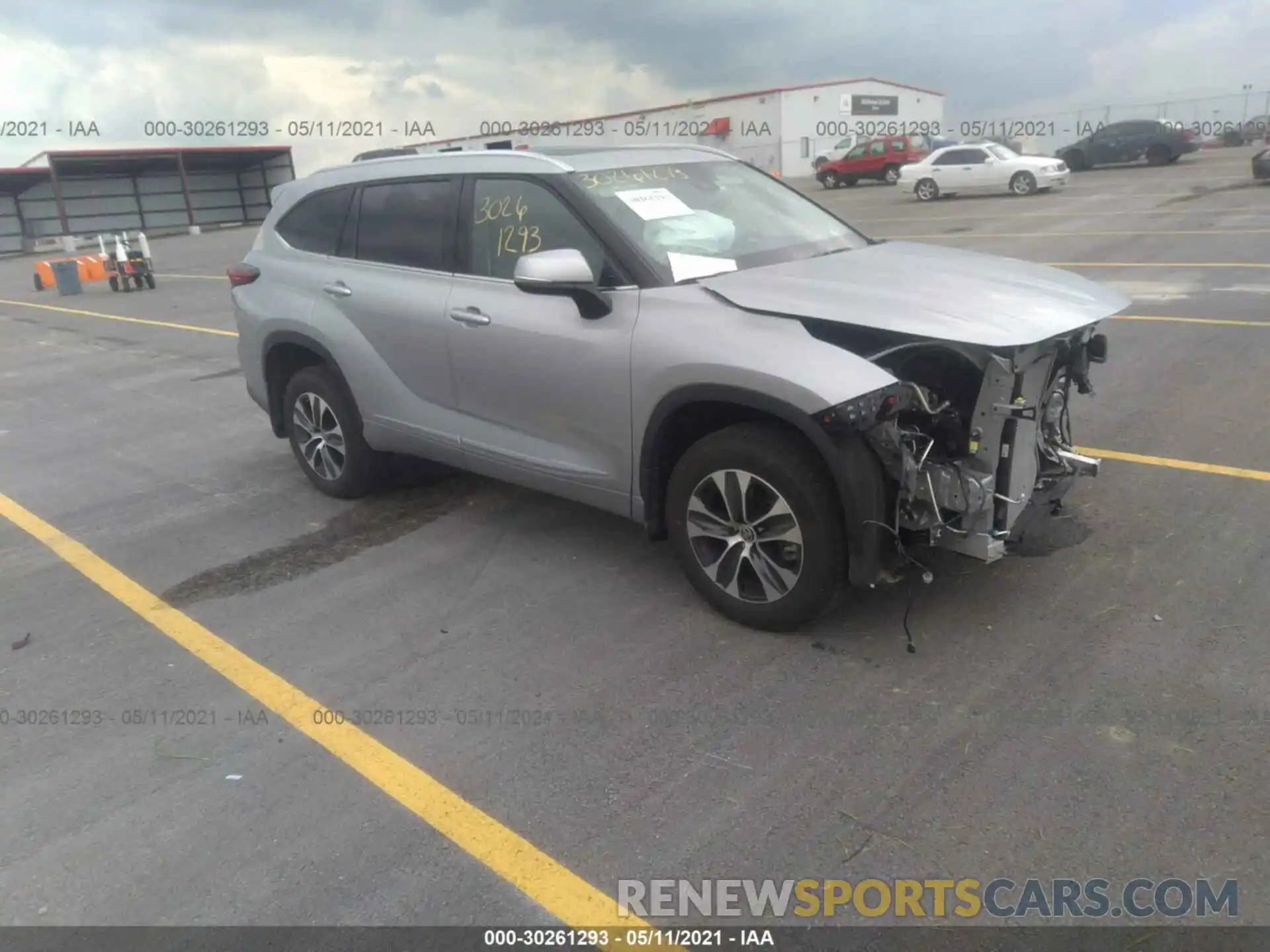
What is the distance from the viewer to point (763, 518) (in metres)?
3.65

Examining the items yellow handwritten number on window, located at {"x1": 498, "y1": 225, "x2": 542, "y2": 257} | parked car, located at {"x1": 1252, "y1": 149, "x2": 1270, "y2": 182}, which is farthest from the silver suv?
parked car, located at {"x1": 1252, "y1": 149, "x2": 1270, "y2": 182}

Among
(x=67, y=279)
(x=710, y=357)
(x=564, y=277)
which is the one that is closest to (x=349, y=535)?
(x=564, y=277)

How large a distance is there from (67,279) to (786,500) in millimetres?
21594

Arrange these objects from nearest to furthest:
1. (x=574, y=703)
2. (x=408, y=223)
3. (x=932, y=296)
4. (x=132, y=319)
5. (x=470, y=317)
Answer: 1. (x=574, y=703)
2. (x=932, y=296)
3. (x=470, y=317)
4. (x=408, y=223)
5. (x=132, y=319)

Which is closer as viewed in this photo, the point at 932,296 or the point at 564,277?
the point at 932,296

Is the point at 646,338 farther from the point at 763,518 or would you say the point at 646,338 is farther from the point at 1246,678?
the point at 1246,678

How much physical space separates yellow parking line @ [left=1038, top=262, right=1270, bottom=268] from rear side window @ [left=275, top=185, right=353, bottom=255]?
910 cm

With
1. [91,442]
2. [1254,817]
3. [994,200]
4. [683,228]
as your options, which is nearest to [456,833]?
[1254,817]

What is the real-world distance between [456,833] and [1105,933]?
1.79 m

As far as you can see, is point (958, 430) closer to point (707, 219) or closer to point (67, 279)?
point (707, 219)

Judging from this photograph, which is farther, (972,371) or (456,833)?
(972,371)

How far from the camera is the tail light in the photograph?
19.1 ft

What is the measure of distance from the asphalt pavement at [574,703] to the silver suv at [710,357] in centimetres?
43

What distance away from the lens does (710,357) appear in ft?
11.8
